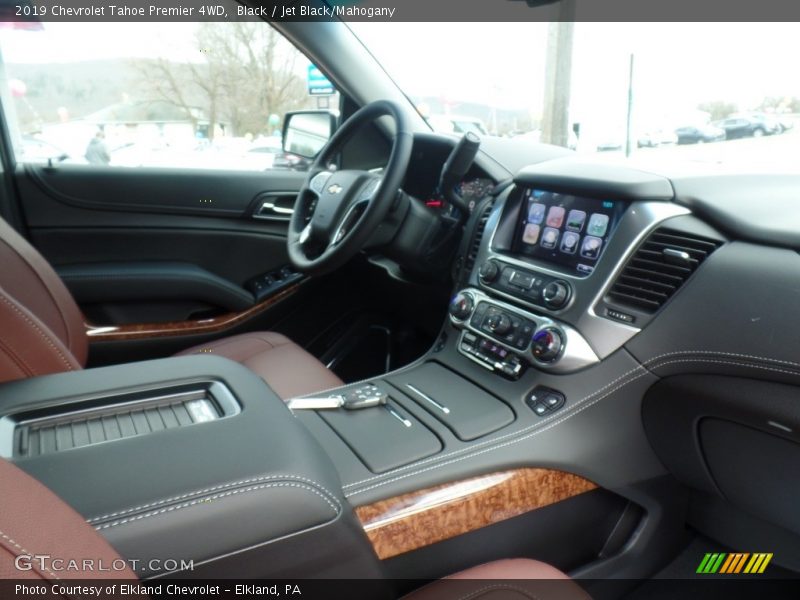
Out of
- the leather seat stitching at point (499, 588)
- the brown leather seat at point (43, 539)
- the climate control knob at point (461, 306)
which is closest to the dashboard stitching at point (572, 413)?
the leather seat stitching at point (499, 588)

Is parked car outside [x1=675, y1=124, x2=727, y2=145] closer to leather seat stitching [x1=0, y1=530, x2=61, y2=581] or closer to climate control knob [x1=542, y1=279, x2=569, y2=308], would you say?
climate control knob [x1=542, y1=279, x2=569, y2=308]

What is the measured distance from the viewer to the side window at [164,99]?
2.38 metres

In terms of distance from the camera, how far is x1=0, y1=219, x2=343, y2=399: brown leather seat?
1.29 metres

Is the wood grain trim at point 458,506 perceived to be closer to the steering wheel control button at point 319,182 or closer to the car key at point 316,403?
the car key at point 316,403

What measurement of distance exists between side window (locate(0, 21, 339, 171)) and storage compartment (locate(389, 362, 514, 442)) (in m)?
1.17

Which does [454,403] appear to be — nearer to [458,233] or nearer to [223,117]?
[458,233]

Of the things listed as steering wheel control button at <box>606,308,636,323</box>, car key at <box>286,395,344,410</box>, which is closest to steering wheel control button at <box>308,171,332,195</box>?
car key at <box>286,395,344,410</box>

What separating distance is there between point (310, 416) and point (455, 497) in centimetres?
36

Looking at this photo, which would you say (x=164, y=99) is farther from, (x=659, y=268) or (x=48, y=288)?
(x=659, y=268)

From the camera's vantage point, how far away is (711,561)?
1602mm

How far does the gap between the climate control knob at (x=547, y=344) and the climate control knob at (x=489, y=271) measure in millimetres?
247

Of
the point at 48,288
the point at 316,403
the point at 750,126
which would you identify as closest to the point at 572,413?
the point at 316,403

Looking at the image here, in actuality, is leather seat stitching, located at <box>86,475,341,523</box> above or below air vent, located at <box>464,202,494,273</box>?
below

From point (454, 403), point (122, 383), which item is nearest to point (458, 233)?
point (454, 403)
